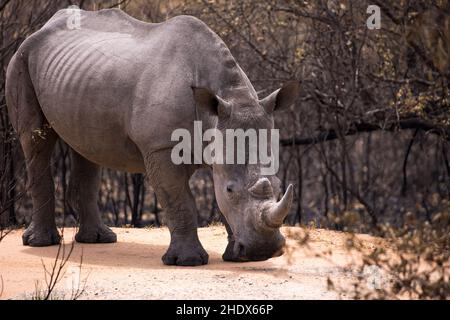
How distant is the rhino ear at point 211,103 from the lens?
7.60 meters

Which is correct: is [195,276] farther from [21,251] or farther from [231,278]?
[21,251]

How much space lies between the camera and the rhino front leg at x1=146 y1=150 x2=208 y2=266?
7.93 metres

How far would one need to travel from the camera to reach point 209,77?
805cm

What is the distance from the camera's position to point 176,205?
26.3 ft

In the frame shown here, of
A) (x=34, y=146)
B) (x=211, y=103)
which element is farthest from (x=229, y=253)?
(x=34, y=146)

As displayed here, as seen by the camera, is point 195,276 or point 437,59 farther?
point 195,276

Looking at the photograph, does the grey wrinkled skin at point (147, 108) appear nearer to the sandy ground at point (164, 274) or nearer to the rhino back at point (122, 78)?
the rhino back at point (122, 78)

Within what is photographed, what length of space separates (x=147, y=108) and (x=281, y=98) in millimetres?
1124

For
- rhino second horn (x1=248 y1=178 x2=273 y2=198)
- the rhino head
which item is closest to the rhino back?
the rhino head

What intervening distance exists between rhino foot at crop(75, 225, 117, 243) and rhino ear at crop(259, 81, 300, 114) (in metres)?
2.60

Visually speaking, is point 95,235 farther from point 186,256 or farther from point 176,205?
point 186,256

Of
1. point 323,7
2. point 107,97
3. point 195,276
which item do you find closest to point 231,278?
point 195,276

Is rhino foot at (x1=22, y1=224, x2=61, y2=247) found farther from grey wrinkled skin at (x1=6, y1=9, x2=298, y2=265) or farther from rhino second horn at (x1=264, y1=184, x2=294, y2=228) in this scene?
rhino second horn at (x1=264, y1=184, x2=294, y2=228)

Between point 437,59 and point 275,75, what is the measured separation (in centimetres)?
736
